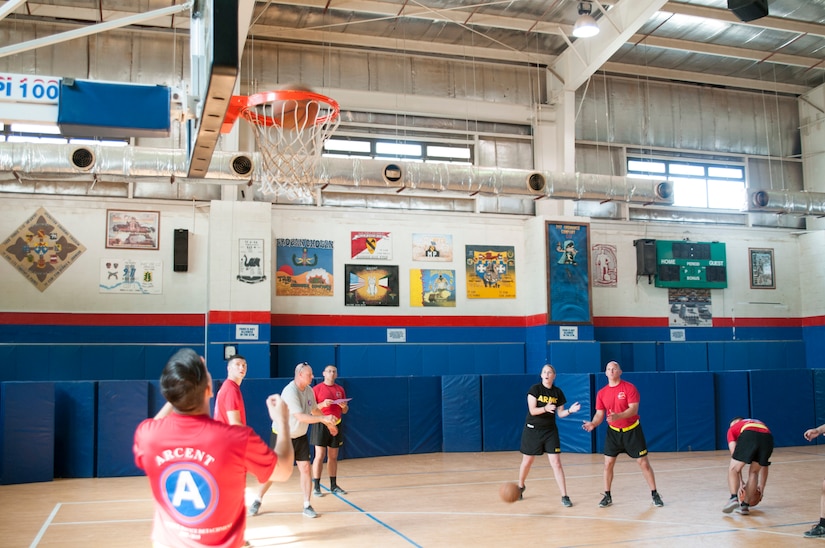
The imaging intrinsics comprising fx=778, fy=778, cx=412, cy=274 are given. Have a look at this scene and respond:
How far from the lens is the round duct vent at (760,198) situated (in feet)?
65.9

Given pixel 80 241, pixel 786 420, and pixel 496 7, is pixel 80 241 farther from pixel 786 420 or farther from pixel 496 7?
pixel 786 420

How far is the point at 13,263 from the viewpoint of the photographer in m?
17.9

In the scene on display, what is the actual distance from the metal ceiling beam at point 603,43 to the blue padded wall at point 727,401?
26.9ft

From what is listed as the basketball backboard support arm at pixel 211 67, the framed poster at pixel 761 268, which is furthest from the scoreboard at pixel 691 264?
the basketball backboard support arm at pixel 211 67

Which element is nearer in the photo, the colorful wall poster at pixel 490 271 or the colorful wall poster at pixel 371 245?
the colorful wall poster at pixel 371 245

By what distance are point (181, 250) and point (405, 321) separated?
598 centimetres

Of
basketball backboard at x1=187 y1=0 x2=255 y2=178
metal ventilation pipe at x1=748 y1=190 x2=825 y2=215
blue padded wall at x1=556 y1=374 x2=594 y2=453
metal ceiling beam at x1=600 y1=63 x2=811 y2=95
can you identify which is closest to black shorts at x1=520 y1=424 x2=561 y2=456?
blue padded wall at x1=556 y1=374 x2=594 y2=453

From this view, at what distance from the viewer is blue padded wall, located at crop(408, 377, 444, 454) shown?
1755 centimetres

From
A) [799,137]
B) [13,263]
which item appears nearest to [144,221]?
[13,263]

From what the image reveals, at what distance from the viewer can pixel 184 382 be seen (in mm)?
3391

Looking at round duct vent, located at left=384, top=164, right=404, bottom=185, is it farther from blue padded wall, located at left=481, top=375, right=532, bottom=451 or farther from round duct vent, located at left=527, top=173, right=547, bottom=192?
blue padded wall, located at left=481, top=375, right=532, bottom=451

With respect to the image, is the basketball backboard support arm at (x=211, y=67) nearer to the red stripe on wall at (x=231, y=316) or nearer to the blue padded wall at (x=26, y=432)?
the blue padded wall at (x=26, y=432)

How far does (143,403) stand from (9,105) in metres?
8.67

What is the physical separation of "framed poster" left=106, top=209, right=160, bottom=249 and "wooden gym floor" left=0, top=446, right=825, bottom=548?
653 centimetres
